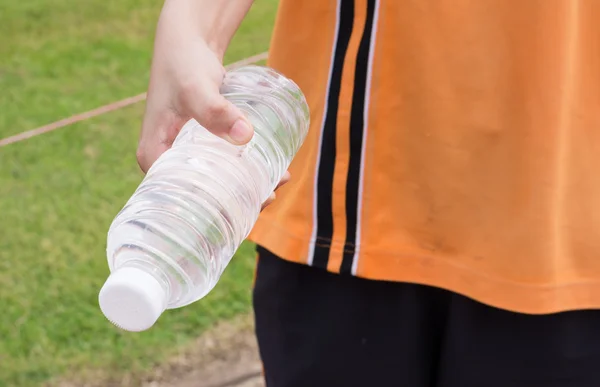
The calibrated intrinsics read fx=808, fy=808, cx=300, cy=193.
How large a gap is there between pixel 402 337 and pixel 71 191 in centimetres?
177

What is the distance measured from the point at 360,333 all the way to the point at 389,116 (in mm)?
264

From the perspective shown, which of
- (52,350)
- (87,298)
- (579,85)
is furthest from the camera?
(87,298)

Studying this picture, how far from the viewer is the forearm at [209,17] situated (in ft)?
2.51

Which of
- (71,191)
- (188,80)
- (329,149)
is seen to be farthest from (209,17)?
(71,191)

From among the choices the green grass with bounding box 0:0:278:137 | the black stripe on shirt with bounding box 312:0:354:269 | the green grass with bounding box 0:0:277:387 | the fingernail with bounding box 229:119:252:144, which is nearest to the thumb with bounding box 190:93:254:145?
the fingernail with bounding box 229:119:252:144

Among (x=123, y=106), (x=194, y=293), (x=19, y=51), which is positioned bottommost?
(x=19, y=51)

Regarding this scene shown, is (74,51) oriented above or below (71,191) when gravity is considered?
below

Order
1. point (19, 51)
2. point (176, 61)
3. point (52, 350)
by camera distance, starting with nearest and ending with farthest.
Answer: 1. point (176, 61)
2. point (52, 350)
3. point (19, 51)

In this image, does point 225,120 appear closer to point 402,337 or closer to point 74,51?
point 402,337

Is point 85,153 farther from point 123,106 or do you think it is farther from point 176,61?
point 176,61

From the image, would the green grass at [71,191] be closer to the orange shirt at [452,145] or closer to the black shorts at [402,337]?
the black shorts at [402,337]

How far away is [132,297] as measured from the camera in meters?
0.58

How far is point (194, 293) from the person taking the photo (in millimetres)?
681

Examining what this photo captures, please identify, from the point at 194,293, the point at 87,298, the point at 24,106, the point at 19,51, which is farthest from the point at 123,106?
the point at 194,293
